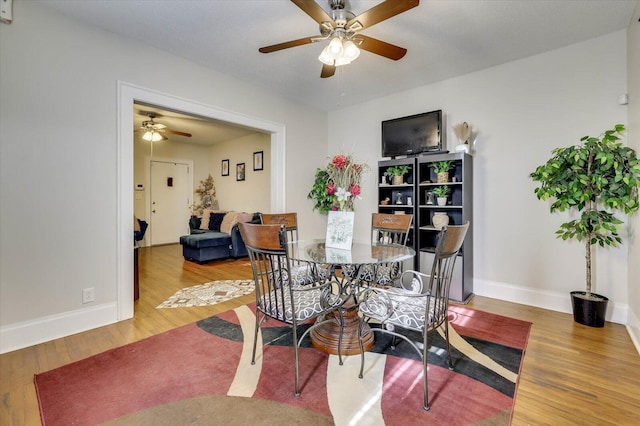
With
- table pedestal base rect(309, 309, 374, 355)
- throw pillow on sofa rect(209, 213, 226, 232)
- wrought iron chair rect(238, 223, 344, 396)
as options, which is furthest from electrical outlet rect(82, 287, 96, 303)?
throw pillow on sofa rect(209, 213, 226, 232)

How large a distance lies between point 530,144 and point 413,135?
1.24 m

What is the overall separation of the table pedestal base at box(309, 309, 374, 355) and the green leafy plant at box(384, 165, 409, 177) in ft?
6.88

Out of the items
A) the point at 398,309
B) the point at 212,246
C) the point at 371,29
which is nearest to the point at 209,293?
the point at 212,246

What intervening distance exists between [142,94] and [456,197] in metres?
3.57

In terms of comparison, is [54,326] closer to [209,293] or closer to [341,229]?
[209,293]

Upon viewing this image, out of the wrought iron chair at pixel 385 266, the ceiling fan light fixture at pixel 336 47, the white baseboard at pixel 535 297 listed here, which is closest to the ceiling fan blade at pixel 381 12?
the ceiling fan light fixture at pixel 336 47

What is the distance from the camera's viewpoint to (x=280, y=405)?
59.7 inches

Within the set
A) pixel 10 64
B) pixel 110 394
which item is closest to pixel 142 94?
pixel 10 64

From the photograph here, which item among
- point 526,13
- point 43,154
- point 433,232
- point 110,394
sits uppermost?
point 526,13

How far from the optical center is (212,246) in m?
4.94

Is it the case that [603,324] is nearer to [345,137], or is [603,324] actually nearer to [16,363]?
[345,137]

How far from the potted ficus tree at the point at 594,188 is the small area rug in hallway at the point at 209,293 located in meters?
3.32

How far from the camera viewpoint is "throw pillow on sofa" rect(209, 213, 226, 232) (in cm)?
593

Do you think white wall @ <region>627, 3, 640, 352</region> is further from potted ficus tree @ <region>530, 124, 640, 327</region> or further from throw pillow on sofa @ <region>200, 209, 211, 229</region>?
throw pillow on sofa @ <region>200, 209, 211, 229</region>
